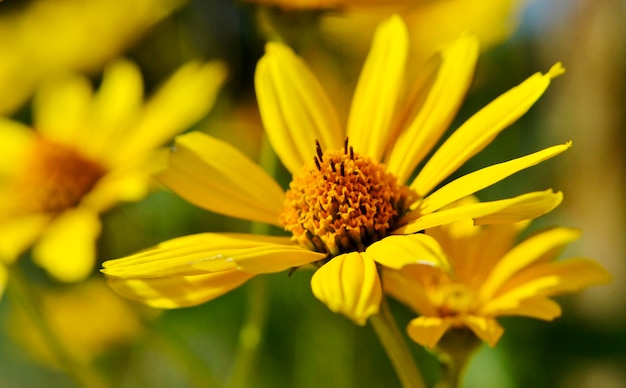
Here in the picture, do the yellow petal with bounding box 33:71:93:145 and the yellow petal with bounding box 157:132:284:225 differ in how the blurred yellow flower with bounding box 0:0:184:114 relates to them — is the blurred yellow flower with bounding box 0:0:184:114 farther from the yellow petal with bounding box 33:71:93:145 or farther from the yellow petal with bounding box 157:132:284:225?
the yellow petal with bounding box 157:132:284:225

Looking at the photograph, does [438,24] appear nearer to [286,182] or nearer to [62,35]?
[286,182]

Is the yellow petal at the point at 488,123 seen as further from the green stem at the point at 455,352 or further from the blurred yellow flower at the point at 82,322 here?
the blurred yellow flower at the point at 82,322

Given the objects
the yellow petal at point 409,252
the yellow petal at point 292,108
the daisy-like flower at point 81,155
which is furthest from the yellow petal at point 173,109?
the yellow petal at point 409,252

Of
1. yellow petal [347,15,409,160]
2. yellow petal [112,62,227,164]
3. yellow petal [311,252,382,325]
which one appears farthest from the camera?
yellow petal [112,62,227,164]

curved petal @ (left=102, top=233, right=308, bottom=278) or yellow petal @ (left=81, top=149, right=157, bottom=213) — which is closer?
curved petal @ (left=102, top=233, right=308, bottom=278)

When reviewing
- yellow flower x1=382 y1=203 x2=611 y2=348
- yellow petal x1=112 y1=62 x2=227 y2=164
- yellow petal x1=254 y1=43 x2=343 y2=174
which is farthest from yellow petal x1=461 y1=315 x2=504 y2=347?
yellow petal x1=112 y1=62 x2=227 y2=164

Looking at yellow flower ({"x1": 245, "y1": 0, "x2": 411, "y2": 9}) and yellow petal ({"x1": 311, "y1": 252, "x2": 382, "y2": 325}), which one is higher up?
yellow flower ({"x1": 245, "y1": 0, "x2": 411, "y2": 9})
